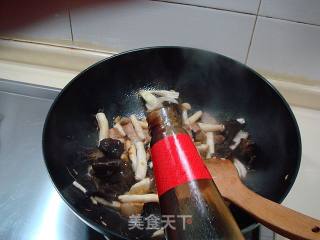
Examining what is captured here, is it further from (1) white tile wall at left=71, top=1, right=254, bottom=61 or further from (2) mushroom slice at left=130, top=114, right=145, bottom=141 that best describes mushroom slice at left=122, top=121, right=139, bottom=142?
(1) white tile wall at left=71, top=1, right=254, bottom=61

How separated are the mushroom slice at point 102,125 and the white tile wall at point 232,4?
27cm

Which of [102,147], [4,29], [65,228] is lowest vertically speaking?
[65,228]

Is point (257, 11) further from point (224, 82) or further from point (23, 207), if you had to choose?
point (23, 207)

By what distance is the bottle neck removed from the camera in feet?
1.54

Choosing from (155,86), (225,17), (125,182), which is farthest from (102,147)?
(225,17)

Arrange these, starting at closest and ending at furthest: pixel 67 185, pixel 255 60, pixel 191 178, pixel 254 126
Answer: pixel 191 178 → pixel 67 185 → pixel 254 126 → pixel 255 60

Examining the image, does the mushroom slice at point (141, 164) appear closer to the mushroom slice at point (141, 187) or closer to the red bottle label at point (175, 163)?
the mushroom slice at point (141, 187)

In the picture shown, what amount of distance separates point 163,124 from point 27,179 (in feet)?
1.16

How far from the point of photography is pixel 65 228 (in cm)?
64

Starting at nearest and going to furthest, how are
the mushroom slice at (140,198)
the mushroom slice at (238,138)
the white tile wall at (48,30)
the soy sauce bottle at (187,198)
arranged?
the soy sauce bottle at (187,198), the mushroom slice at (140,198), the mushroom slice at (238,138), the white tile wall at (48,30)

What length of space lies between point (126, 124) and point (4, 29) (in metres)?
0.40

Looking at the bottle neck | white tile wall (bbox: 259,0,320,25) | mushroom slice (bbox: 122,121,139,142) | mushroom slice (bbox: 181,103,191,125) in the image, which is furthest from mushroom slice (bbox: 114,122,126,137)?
white tile wall (bbox: 259,0,320,25)

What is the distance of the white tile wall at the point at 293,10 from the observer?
705 mm

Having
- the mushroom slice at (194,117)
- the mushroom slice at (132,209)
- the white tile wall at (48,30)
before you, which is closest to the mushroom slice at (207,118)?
the mushroom slice at (194,117)
